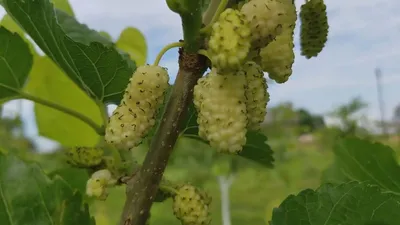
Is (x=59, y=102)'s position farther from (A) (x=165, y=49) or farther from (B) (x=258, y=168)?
(B) (x=258, y=168)

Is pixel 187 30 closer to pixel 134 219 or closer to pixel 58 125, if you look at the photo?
pixel 134 219

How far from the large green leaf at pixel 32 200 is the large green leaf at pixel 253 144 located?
16 centimetres

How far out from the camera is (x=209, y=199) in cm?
66

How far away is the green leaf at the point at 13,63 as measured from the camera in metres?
0.76

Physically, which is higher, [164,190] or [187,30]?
[187,30]

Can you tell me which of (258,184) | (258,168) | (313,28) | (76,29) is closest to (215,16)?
(313,28)

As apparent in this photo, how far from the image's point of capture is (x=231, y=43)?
1.56ft

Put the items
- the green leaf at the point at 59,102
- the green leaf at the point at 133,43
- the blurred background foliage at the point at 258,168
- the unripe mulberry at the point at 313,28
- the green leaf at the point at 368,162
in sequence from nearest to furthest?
the unripe mulberry at the point at 313,28, the green leaf at the point at 368,162, the green leaf at the point at 59,102, the green leaf at the point at 133,43, the blurred background foliage at the point at 258,168

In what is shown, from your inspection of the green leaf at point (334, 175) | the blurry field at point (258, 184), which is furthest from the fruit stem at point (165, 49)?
the blurry field at point (258, 184)

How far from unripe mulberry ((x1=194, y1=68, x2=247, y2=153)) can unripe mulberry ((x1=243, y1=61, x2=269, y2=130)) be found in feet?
0.08

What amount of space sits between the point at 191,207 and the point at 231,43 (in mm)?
211

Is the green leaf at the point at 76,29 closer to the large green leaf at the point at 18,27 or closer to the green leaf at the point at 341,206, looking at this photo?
the large green leaf at the point at 18,27

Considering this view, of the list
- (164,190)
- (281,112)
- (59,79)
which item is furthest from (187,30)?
(281,112)

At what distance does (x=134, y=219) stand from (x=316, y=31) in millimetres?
298
